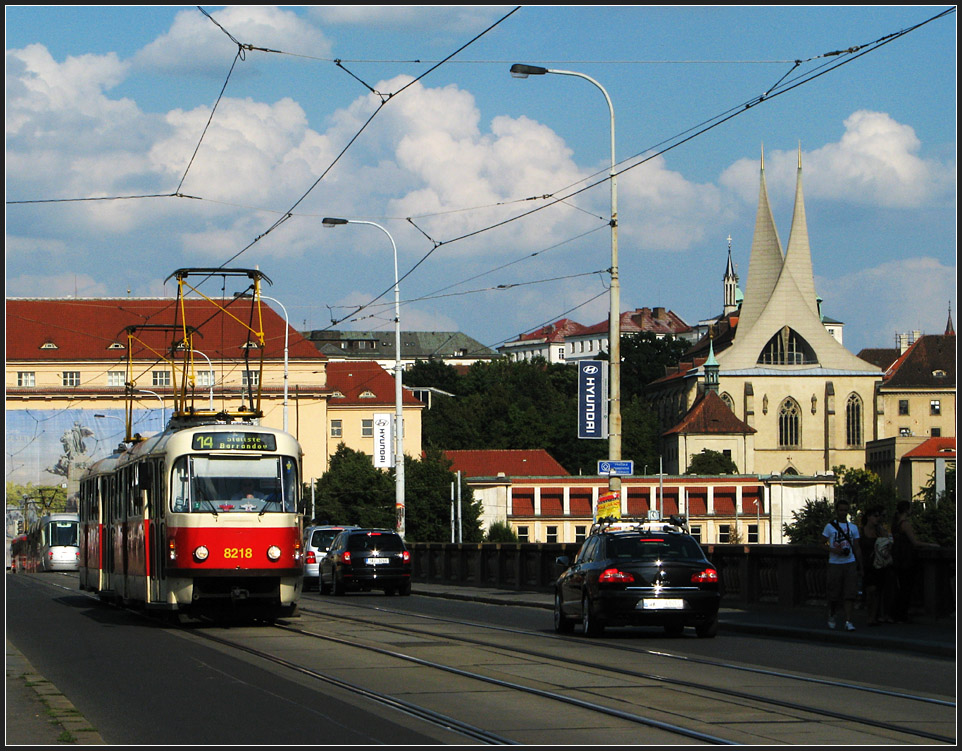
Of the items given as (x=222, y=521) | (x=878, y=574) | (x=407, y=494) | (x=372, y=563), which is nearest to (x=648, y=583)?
(x=878, y=574)

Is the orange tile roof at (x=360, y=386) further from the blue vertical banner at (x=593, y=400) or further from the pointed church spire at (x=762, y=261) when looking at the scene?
the blue vertical banner at (x=593, y=400)

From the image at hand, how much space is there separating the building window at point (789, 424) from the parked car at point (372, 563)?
134 m

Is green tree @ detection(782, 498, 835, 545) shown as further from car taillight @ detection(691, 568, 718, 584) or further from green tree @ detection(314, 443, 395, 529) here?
car taillight @ detection(691, 568, 718, 584)

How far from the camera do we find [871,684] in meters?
13.1

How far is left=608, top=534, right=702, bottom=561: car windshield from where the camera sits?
1891 centimetres

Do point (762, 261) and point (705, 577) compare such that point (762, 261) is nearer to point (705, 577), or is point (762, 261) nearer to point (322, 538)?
point (322, 538)

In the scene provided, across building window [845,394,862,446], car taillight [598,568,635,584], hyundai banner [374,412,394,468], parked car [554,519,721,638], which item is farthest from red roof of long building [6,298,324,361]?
car taillight [598,568,635,584]

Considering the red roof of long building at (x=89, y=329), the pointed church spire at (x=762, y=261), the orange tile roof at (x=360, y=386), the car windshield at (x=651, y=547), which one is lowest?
the car windshield at (x=651, y=547)

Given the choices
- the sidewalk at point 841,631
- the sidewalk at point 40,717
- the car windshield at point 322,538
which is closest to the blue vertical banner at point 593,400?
the sidewalk at point 841,631

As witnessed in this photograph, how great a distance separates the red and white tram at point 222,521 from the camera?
20344 mm

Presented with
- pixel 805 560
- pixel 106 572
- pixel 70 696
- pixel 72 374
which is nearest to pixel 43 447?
pixel 72 374

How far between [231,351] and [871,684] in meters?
101

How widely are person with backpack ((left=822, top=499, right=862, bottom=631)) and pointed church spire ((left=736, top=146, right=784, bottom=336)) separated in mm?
154823

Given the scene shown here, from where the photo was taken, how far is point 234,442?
68.6 feet
